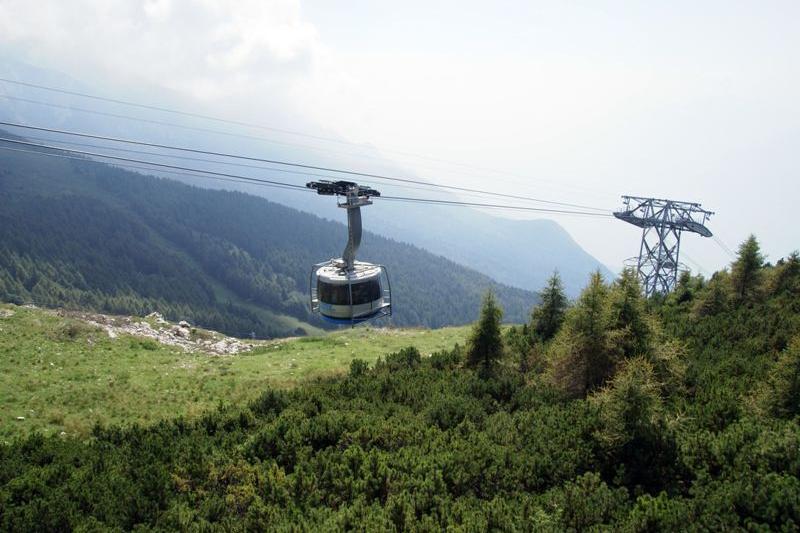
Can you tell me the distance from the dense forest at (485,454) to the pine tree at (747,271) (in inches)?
445

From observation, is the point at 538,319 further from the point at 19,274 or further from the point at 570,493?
the point at 19,274

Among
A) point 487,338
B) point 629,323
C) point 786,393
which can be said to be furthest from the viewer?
point 487,338

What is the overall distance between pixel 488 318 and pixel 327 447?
1111 centimetres

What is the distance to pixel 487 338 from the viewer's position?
2439 centimetres

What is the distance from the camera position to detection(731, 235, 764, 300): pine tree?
108ft

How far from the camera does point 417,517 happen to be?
11.8 meters

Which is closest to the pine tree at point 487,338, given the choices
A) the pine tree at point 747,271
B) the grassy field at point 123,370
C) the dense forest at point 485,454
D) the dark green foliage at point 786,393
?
the dense forest at point 485,454

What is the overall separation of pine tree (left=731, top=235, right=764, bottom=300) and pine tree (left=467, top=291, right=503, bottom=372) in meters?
19.4

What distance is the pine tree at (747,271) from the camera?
108 feet

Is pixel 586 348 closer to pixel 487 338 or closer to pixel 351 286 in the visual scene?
pixel 487 338

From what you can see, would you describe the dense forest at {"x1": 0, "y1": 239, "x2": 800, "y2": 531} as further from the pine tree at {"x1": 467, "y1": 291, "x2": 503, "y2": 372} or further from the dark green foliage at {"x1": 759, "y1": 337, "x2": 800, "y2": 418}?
A: the pine tree at {"x1": 467, "y1": 291, "x2": 503, "y2": 372}

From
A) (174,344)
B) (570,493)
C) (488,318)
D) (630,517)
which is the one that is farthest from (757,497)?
(174,344)

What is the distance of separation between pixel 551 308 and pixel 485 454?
17344 mm

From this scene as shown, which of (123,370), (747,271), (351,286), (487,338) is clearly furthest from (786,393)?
(123,370)
